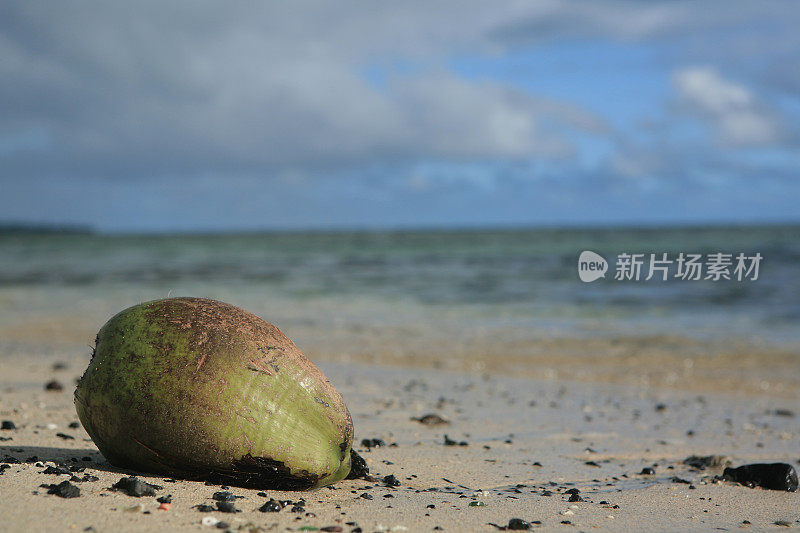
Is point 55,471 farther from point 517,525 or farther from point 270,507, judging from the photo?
point 517,525

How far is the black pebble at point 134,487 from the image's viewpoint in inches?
125

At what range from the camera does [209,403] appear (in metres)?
3.29

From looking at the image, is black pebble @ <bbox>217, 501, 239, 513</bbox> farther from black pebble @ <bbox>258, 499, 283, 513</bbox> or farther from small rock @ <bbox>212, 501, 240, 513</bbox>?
black pebble @ <bbox>258, 499, 283, 513</bbox>

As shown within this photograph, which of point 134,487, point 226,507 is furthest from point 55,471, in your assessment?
point 226,507

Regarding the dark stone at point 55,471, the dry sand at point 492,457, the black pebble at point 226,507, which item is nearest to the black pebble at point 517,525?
the dry sand at point 492,457

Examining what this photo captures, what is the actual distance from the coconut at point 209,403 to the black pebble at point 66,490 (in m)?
0.33

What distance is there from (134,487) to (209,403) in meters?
0.47

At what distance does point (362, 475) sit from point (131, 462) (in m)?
1.19

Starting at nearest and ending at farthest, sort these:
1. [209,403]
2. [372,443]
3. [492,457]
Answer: [209,403] < [492,457] < [372,443]

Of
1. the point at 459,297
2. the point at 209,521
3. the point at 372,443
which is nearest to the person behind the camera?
the point at 209,521

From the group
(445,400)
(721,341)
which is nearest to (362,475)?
(445,400)

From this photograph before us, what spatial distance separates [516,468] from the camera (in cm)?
454

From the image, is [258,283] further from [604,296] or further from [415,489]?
[415,489]

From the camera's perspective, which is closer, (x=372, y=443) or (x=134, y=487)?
(x=134, y=487)
